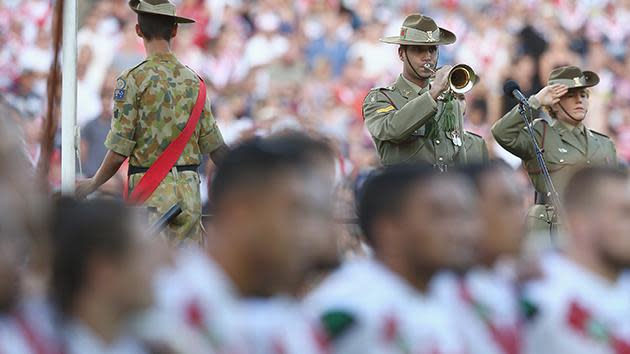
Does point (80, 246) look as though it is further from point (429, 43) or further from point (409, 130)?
point (429, 43)

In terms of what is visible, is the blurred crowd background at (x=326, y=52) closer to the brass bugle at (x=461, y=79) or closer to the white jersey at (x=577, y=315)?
the brass bugle at (x=461, y=79)

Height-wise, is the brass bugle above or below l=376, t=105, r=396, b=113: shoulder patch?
above

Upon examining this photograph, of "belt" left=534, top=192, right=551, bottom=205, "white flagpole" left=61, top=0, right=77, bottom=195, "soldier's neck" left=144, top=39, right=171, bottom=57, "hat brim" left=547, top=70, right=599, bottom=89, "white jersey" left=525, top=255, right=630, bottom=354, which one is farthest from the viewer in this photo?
"hat brim" left=547, top=70, right=599, bottom=89

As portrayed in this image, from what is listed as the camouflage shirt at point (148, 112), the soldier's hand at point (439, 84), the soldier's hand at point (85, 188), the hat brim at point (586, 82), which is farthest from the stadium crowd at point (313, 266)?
the hat brim at point (586, 82)

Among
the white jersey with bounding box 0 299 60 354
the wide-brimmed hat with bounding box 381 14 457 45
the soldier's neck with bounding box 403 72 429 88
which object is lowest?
the soldier's neck with bounding box 403 72 429 88

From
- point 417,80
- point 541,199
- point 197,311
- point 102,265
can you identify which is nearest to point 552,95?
point 541,199

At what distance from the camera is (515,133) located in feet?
31.8

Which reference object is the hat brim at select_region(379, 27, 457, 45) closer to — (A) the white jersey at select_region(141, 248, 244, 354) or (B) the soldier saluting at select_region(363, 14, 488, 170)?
(B) the soldier saluting at select_region(363, 14, 488, 170)

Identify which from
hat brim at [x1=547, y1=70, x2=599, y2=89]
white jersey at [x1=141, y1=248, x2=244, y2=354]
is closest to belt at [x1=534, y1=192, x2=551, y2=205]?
hat brim at [x1=547, y1=70, x2=599, y2=89]

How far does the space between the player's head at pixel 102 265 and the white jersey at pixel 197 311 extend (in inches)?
5.7

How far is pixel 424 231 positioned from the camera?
4742 millimetres

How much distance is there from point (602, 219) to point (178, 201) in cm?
354

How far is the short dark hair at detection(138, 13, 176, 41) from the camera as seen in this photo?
829 centimetres

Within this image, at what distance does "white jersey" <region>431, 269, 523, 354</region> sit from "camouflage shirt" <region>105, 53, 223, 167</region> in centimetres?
340
